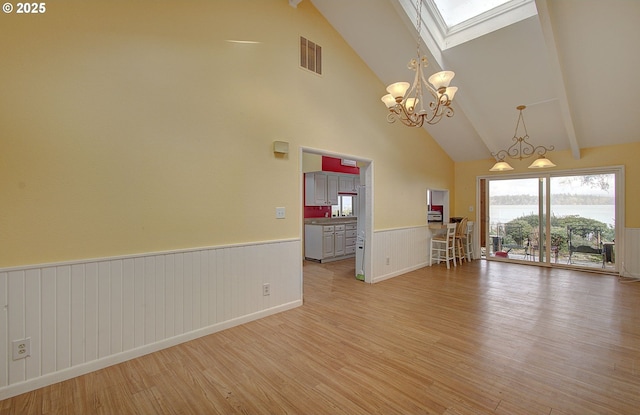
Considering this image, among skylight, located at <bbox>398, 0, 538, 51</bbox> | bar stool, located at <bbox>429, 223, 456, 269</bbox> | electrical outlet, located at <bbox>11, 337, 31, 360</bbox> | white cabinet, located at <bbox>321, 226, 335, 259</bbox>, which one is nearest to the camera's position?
electrical outlet, located at <bbox>11, 337, 31, 360</bbox>

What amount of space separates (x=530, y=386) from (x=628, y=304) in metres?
2.99

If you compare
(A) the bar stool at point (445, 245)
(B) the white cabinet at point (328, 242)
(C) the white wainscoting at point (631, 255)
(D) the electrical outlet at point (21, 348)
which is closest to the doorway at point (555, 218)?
(C) the white wainscoting at point (631, 255)

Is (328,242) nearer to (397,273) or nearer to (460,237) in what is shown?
(397,273)

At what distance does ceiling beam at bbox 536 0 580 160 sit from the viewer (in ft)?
10.2

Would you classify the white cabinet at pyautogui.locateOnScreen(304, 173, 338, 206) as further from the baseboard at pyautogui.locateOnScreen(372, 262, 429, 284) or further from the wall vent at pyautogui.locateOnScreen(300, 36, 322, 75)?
the wall vent at pyautogui.locateOnScreen(300, 36, 322, 75)

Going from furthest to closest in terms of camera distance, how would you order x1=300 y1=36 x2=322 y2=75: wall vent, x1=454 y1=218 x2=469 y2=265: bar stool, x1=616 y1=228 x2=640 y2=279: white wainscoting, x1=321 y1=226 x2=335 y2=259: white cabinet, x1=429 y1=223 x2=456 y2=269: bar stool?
x1=321 y1=226 x2=335 y2=259: white cabinet → x1=454 y1=218 x2=469 y2=265: bar stool → x1=429 y1=223 x2=456 y2=269: bar stool → x1=616 y1=228 x2=640 y2=279: white wainscoting → x1=300 y1=36 x2=322 y2=75: wall vent

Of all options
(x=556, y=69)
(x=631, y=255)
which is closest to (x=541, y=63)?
(x=556, y=69)

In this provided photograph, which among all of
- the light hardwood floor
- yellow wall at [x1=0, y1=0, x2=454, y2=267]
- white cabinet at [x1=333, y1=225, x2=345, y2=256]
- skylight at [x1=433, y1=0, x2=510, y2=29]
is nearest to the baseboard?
the light hardwood floor

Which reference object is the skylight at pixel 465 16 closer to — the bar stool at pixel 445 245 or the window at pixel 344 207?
the bar stool at pixel 445 245

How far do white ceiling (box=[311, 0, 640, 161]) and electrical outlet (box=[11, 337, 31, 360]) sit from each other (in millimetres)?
4637

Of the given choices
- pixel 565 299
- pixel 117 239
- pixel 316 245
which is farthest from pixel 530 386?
pixel 316 245

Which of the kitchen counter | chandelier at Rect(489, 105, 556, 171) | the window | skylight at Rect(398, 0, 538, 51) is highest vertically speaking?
skylight at Rect(398, 0, 538, 51)

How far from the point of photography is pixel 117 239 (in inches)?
92.6

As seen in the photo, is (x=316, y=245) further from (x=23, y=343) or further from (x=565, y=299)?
(x=23, y=343)
